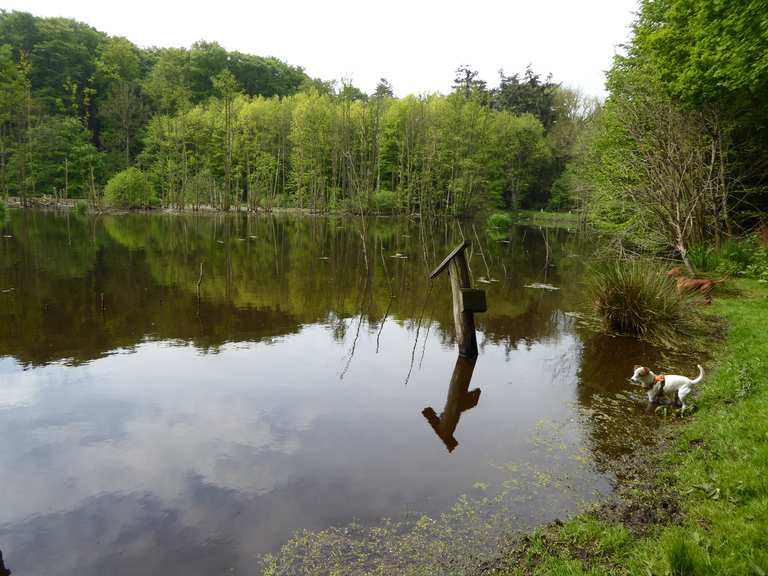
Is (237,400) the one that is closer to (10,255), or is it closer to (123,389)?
(123,389)

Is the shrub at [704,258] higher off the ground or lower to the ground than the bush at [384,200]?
lower

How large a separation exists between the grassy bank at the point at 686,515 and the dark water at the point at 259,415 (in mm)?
609

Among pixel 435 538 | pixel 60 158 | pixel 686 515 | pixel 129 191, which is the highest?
pixel 60 158

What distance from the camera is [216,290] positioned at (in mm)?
16812

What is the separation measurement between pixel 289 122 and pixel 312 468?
60.4m

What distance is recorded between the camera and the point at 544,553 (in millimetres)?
4363

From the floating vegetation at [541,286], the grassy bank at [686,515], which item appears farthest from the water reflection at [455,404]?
the floating vegetation at [541,286]

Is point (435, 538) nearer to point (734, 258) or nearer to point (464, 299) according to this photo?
point (464, 299)

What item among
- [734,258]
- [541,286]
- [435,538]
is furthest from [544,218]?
[435,538]

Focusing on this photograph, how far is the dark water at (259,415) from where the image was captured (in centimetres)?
529

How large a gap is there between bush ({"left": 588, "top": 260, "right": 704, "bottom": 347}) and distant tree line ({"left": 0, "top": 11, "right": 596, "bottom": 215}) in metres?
38.9

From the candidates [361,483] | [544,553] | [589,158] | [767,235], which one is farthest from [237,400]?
[589,158]

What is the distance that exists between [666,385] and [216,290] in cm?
1351

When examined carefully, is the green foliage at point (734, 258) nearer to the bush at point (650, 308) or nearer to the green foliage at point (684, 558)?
the bush at point (650, 308)
